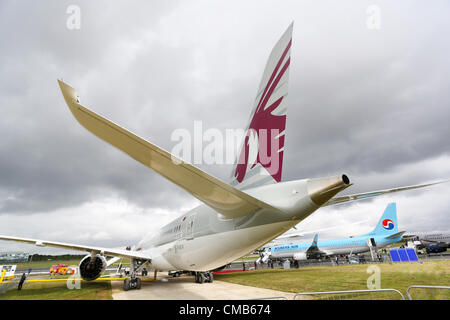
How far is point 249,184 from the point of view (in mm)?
6152

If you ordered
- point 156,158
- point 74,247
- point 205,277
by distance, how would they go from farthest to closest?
point 205,277 < point 74,247 < point 156,158

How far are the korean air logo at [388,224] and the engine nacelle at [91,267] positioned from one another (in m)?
37.7

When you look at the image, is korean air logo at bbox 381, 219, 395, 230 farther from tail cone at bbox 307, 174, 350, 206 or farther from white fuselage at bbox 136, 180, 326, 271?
tail cone at bbox 307, 174, 350, 206

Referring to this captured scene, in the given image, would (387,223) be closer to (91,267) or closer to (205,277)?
(205,277)

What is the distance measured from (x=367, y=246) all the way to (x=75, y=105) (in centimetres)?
4002

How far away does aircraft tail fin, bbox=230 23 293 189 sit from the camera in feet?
18.1

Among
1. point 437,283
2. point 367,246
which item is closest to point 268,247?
point 367,246

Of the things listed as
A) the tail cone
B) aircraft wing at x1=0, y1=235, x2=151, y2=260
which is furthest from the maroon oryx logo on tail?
aircraft wing at x1=0, y1=235, x2=151, y2=260

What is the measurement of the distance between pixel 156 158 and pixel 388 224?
4159 centimetres

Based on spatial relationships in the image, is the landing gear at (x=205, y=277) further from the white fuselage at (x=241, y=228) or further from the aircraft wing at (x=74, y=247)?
the white fuselage at (x=241, y=228)

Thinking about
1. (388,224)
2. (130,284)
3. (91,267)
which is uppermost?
(388,224)

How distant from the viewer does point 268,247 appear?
3812 centimetres

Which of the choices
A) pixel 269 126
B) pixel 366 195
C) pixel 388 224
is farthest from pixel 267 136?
pixel 388 224

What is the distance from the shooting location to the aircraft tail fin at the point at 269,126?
5.52 metres
